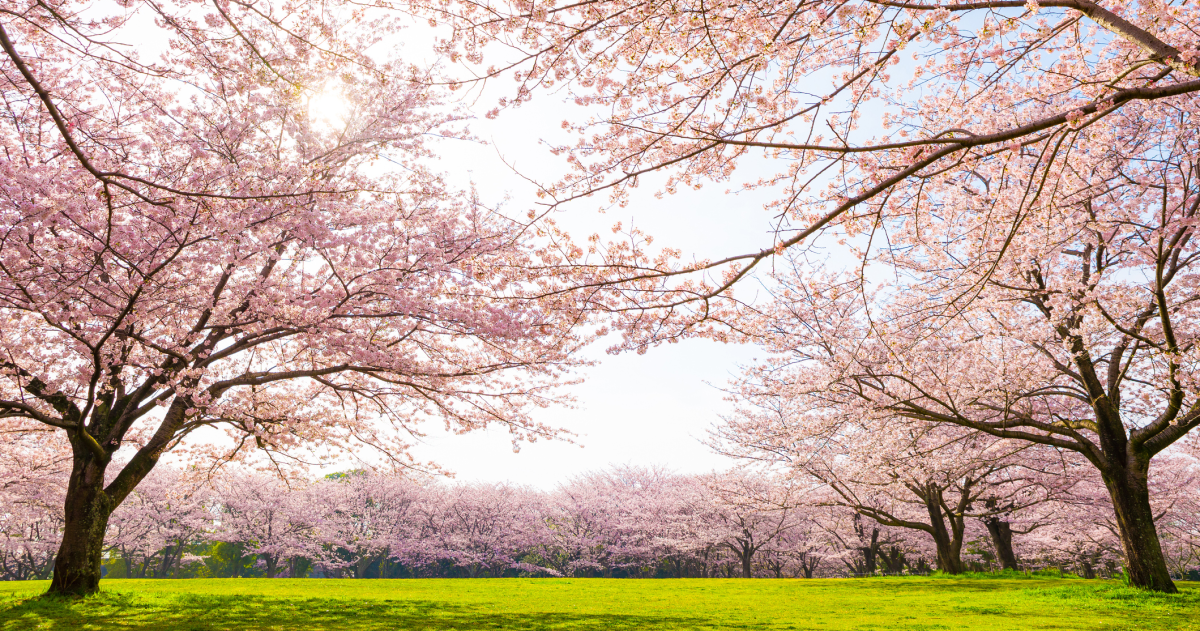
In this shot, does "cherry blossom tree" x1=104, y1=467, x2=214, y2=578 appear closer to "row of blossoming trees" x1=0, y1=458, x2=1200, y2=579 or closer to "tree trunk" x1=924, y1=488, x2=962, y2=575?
"row of blossoming trees" x1=0, y1=458, x2=1200, y2=579

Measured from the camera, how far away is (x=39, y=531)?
35.1 m

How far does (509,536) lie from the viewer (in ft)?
139

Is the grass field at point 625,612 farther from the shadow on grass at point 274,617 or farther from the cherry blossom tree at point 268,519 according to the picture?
the cherry blossom tree at point 268,519

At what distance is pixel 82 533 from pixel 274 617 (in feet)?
12.7

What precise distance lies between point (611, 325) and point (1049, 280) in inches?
354

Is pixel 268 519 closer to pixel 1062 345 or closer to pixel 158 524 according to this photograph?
pixel 158 524

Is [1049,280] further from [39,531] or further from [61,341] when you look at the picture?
[39,531]

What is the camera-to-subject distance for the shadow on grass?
7.20m

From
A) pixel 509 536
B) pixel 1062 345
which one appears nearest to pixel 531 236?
pixel 1062 345

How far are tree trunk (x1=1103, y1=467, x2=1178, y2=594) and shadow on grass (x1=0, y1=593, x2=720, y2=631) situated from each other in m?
8.33

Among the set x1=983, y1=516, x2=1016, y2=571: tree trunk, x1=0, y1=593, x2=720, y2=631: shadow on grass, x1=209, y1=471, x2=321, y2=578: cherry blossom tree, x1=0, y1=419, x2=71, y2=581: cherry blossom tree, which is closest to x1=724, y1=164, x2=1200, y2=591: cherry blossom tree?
x1=0, y1=593, x2=720, y2=631: shadow on grass

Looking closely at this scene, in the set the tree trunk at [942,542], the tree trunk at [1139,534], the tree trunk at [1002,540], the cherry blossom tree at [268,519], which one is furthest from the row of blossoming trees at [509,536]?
the tree trunk at [1139,534]

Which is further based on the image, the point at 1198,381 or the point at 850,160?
the point at 1198,381

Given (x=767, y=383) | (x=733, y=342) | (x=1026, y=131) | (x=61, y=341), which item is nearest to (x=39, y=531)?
(x=61, y=341)
